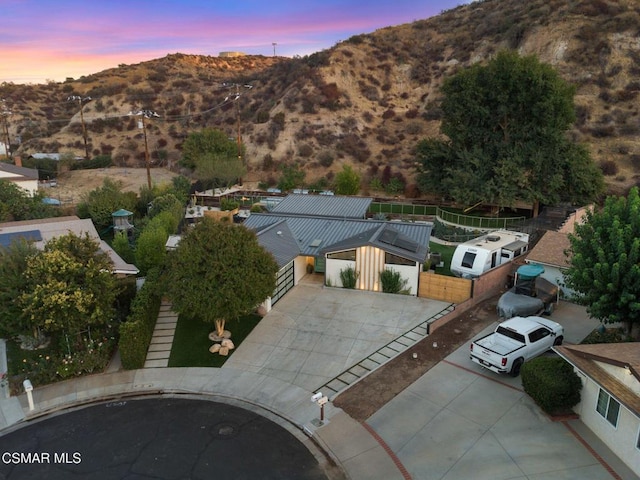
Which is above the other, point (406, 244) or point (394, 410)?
point (406, 244)

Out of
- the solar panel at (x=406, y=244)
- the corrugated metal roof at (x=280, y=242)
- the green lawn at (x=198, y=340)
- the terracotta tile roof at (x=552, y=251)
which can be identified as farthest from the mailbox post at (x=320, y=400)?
the terracotta tile roof at (x=552, y=251)

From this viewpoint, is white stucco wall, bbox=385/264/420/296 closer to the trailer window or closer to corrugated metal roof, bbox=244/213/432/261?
corrugated metal roof, bbox=244/213/432/261

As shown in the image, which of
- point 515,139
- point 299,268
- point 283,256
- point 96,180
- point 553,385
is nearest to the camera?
→ point 553,385

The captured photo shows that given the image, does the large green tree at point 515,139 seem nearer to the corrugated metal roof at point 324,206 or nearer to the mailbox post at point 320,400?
the corrugated metal roof at point 324,206

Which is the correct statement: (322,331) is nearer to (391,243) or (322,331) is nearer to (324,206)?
(391,243)

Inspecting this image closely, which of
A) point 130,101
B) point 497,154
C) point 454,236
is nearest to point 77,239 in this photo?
point 454,236

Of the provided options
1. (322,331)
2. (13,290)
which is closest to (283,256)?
(322,331)
